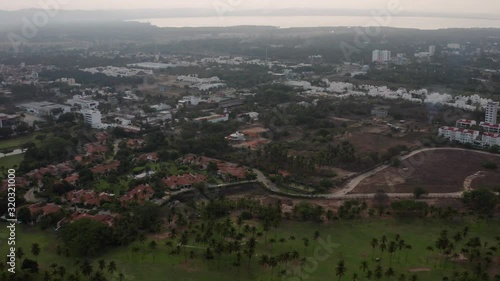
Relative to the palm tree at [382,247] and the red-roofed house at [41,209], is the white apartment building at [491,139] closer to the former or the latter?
the palm tree at [382,247]

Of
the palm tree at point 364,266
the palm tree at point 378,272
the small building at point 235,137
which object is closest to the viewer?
the palm tree at point 378,272

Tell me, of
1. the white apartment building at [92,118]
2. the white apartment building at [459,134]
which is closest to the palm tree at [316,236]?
the white apartment building at [459,134]

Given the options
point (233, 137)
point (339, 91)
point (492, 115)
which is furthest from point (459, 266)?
point (339, 91)

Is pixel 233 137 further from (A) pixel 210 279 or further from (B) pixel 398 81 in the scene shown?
(B) pixel 398 81

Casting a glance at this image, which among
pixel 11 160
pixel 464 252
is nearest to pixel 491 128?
pixel 464 252

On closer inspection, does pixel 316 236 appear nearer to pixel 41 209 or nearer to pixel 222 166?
pixel 222 166

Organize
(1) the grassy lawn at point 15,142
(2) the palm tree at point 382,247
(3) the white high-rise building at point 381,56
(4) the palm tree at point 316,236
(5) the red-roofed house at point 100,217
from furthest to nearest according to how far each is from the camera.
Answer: (3) the white high-rise building at point 381,56 < (1) the grassy lawn at point 15,142 < (5) the red-roofed house at point 100,217 < (4) the palm tree at point 316,236 < (2) the palm tree at point 382,247

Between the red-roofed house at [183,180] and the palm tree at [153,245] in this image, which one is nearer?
the palm tree at [153,245]
